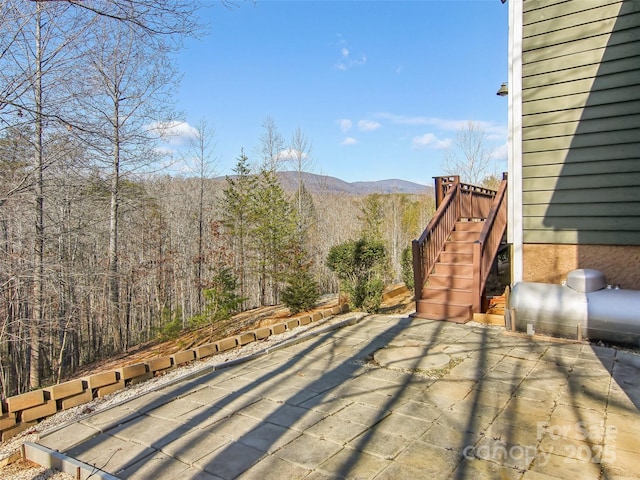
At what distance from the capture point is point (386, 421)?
247 cm

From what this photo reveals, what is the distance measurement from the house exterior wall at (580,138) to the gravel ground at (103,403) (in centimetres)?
281

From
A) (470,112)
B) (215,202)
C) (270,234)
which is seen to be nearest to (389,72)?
(470,112)

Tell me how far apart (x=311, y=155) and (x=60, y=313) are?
506 inches

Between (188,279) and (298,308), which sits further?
(188,279)

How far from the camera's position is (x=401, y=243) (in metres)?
26.2

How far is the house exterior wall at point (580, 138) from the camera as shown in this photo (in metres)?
4.10

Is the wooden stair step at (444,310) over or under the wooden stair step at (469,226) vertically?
under

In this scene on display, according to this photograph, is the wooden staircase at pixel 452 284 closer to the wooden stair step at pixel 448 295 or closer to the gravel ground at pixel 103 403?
the wooden stair step at pixel 448 295

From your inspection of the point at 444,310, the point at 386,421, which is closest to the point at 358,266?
the point at 444,310

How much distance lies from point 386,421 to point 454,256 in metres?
4.00

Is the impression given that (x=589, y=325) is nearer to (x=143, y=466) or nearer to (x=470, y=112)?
(x=143, y=466)

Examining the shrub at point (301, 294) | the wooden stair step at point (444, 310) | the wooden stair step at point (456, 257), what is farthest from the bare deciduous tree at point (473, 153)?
the wooden stair step at point (444, 310)

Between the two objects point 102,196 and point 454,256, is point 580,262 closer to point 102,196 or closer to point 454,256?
point 454,256

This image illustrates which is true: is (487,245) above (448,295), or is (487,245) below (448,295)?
above
